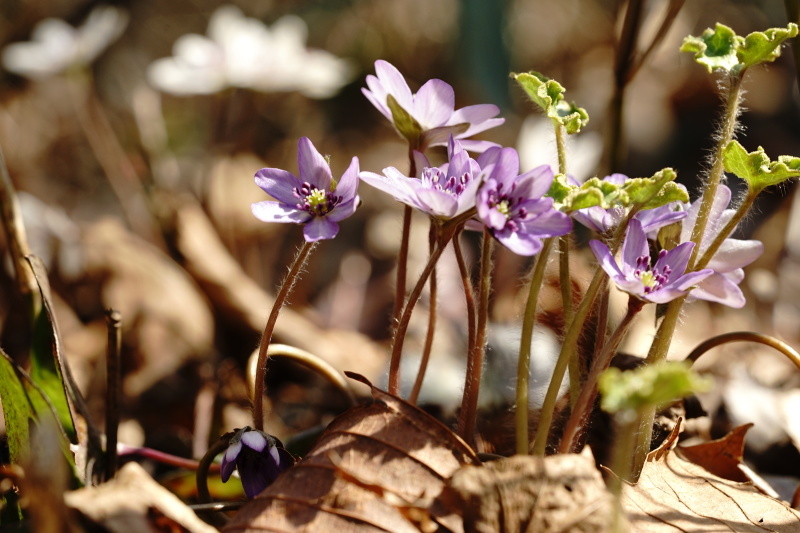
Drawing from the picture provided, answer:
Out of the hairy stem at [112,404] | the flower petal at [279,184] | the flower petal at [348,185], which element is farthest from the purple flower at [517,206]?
the hairy stem at [112,404]

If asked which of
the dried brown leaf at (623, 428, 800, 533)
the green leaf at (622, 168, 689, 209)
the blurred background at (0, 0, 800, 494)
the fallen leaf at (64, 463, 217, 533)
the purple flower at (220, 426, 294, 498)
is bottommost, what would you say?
the blurred background at (0, 0, 800, 494)

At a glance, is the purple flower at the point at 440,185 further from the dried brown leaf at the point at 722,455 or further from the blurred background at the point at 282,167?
the dried brown leaf at the point at 722,455

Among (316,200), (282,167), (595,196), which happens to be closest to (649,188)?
(595,196)

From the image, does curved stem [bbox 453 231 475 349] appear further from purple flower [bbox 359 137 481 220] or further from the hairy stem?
the hairy stem

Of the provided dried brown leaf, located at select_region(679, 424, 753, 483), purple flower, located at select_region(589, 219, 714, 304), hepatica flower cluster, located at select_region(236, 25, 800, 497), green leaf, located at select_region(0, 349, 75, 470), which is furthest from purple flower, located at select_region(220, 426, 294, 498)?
dried brown leaf, located at select_region(679, 424, 753, 483)

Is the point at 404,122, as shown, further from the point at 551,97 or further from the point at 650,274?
the point at 650,274
